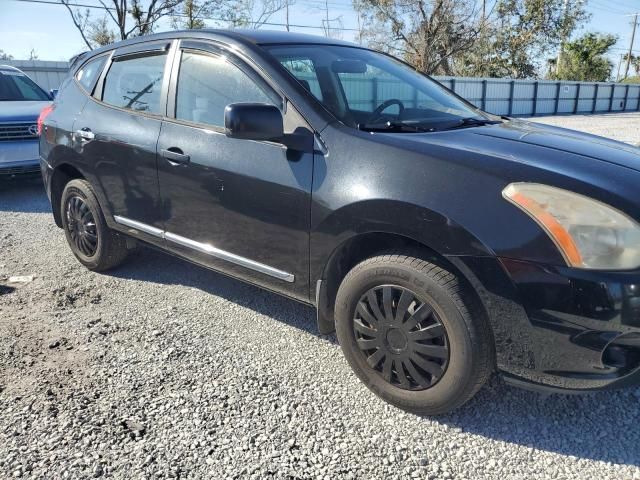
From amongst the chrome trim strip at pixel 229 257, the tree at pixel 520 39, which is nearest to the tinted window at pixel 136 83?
the chrome trim strip at pixel 229 257

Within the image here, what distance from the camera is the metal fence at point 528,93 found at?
19.0 metres

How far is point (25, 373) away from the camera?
2732 mm

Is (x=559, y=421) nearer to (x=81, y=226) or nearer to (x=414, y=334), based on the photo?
(x=414, y=334)

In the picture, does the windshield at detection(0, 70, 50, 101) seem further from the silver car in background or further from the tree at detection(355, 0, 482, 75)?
the tree at detection(355, 0, 482, 75)

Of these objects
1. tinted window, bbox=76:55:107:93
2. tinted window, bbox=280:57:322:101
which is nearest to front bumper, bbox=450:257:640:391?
tinted window, bbox=280:57:322:101

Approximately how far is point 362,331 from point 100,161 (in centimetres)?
235

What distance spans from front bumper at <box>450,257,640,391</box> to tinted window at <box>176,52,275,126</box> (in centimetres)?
154

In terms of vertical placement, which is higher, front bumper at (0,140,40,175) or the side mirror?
the side mirror

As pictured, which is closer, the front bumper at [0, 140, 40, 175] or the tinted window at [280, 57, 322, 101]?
the tinted window at [280, 57, 322, 101]

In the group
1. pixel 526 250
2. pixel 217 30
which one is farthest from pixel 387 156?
pixel 217 30

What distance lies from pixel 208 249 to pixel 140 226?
706 millimetres

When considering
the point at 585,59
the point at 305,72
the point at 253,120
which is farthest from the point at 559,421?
the point at 585,59

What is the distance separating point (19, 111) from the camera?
691 centimetres

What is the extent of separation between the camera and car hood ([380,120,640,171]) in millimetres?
2307
